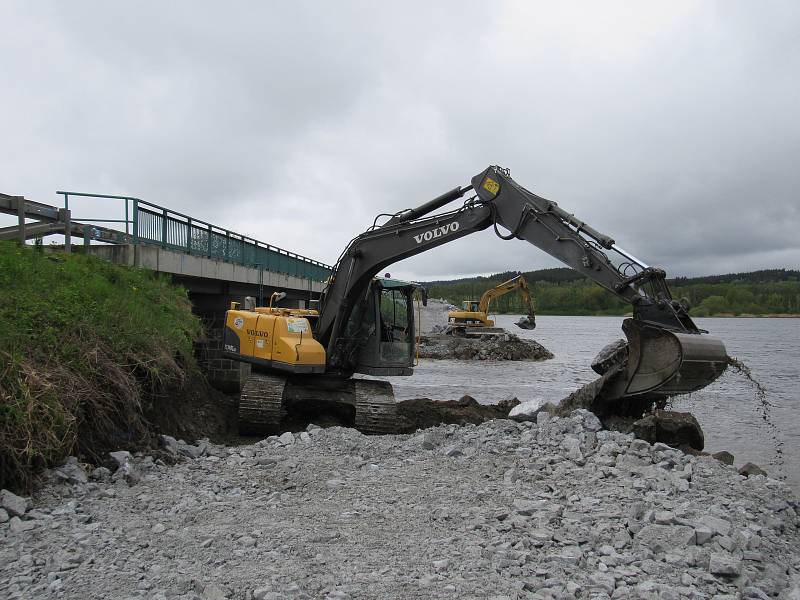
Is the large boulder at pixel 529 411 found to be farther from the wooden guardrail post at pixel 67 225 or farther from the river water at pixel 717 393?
the wooden guardrail post at pixel 67 225

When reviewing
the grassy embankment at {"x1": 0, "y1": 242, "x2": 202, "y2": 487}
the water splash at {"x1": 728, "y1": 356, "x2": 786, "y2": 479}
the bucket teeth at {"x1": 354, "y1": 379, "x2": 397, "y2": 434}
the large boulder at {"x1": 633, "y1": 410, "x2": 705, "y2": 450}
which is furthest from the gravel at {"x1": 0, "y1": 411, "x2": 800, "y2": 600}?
the bucket teeth at {"x1": 354, "y1": 379, "x2": 397, "y2": 434}

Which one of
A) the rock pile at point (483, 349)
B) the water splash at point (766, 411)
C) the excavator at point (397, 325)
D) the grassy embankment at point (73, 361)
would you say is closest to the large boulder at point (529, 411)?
the excavator at point (397, 325)

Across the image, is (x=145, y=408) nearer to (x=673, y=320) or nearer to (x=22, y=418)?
(x=22, y=418)

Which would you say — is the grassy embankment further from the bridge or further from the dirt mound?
the dirt mound

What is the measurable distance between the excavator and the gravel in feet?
4.06

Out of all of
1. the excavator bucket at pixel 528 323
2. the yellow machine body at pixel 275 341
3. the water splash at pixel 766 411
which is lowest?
the water splash at pixel 766 411

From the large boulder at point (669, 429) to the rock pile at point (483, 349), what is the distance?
83.6 feet

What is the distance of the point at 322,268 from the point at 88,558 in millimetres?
24759

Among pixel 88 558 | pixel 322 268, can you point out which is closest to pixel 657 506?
pixel 88 558

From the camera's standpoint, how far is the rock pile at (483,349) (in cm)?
3497

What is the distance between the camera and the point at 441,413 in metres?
12.7

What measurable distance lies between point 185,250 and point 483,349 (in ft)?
78.0

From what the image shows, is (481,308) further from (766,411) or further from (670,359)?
(670,359)

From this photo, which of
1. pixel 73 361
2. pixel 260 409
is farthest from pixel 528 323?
pixel 73 361
